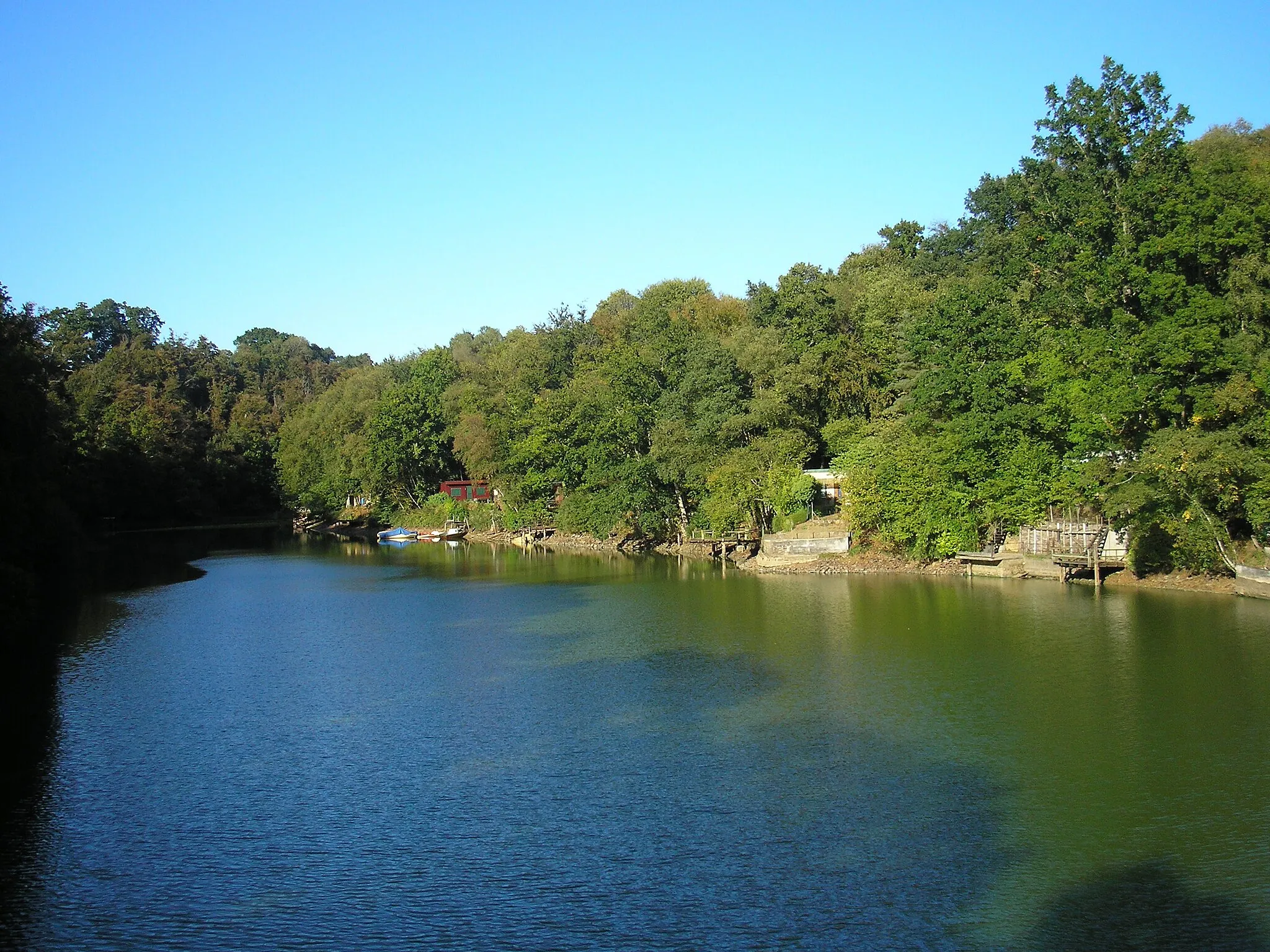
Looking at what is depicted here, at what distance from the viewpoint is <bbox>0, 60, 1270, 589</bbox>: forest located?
32531 mm

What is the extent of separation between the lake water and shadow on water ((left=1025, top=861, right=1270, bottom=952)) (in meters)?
0.05

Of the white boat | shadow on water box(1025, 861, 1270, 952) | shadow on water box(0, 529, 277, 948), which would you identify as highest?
the white boat

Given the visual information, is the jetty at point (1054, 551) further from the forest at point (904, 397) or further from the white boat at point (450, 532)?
the white boat at point (450, 532)

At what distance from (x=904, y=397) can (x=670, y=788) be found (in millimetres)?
31716

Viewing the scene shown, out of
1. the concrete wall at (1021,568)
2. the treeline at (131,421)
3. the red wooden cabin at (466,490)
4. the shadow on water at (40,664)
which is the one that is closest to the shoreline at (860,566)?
the concrete wall at (1021,568)

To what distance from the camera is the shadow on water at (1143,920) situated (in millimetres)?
11859

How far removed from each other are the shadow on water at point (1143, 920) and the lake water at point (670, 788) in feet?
0.16

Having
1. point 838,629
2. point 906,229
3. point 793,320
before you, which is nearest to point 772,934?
point 838,629

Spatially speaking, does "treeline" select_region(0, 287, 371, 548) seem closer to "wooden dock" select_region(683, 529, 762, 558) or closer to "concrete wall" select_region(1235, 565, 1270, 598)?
"wooden dock" select_region(683, 529, 762, 558)

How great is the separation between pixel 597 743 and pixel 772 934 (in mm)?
7815

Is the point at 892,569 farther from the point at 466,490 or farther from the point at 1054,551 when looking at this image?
the point at 466,490

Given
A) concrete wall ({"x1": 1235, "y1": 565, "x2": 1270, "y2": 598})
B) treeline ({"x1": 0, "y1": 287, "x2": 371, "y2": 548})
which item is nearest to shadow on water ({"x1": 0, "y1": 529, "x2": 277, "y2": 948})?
treeline ({"x1": 0, "y1": 287, "x2": 371, "y2": 548})

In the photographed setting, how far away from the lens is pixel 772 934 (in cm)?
1238

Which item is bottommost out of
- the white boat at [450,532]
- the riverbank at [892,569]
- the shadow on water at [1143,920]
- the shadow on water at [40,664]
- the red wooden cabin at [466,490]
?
the shadow on water at [1143,920]
